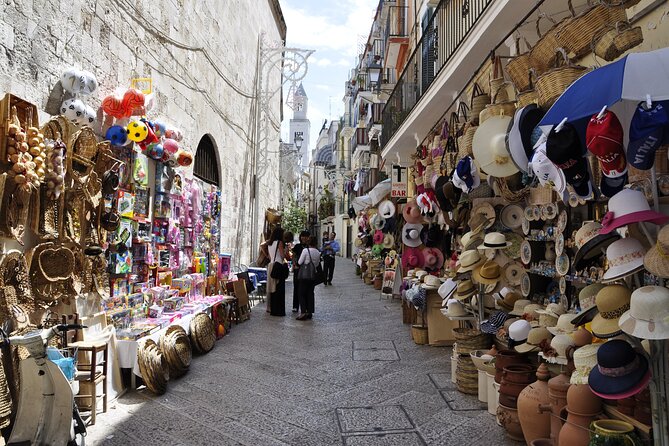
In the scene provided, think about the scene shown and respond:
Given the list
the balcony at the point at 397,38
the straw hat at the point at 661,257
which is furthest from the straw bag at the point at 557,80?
the balcony at the point at 397,38

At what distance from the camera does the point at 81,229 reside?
4.62 metres

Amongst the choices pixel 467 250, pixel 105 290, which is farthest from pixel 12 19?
pixel 467 250

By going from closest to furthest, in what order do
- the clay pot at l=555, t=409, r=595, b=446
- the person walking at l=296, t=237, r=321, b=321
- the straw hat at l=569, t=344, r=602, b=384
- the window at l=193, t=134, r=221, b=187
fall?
the clay pot at l=555, t=409, r=595, b=446 → the straw hat at l=569, t=344, r=602, b=384 → the window at l=193, t=134, r=221, b=187 → the person walking at l=296, t=237, r=321, b=321

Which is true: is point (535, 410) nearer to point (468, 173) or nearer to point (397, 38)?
point (468, 173)

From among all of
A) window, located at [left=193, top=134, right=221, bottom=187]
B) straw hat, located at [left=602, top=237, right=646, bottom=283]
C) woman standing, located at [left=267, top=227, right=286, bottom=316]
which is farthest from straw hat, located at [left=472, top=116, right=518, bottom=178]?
woman standing, located at [left=267, top=227, right=286, bottom=316]

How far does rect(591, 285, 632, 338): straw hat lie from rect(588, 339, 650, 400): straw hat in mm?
129

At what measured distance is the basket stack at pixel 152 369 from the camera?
4.89 metres

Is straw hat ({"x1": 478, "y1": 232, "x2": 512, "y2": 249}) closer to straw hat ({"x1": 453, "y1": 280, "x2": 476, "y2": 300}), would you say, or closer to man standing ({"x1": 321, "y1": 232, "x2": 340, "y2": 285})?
straw hat ({"x1": 453, "y1": 280, "x2": 476, "y2": 300})

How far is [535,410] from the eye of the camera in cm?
356

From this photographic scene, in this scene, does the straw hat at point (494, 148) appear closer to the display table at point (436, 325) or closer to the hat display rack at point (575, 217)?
the hat display rack at point (575, 217)

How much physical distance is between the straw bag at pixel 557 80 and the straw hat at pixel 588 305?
4.30ft

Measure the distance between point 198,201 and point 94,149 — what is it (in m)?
3.66

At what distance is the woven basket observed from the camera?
3611 mm

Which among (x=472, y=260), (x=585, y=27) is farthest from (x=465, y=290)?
(x=585, y=27)
